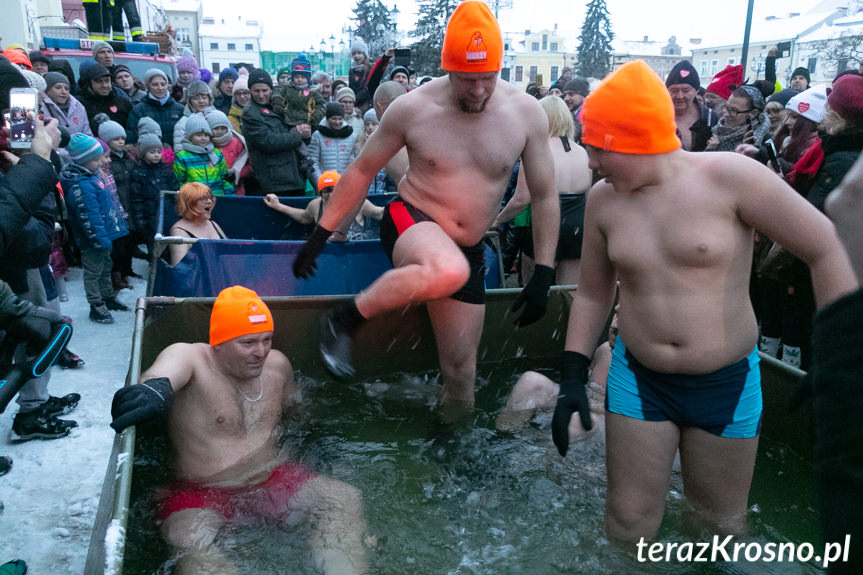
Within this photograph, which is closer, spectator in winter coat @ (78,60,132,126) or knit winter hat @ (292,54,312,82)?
spectator in winter coat @ (78,60,132,126)

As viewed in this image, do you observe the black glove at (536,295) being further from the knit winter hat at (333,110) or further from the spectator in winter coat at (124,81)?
the spectator in winter coat at (124,81)

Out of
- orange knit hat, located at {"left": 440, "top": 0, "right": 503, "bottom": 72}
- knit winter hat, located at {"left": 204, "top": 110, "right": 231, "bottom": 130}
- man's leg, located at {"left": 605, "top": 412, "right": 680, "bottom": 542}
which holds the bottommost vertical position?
man's leg, located at {"left": 605, "top": 412, "right": 680, "bottom": 542}

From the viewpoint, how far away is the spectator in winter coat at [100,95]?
7891 millimetres

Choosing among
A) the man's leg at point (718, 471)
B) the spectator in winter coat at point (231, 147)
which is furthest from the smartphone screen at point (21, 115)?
the spectator in winter coat at point (231, 147)

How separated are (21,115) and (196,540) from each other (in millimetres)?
1992

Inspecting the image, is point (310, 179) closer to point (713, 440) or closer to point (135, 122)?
point (135, 122)

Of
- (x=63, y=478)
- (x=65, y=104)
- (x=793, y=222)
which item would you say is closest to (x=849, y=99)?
(x=793, y=222)

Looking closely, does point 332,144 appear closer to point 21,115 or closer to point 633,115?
point 21,115

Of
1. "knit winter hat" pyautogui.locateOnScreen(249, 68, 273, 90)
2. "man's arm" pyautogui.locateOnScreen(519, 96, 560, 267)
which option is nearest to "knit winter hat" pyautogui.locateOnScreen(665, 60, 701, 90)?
"man's arm" pyautogui.locateOnScreen(519, 96, 560, 267)

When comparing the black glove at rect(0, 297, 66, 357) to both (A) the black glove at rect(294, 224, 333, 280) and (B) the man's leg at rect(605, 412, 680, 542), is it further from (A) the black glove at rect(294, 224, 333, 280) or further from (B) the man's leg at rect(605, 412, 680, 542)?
(B) the man's leg at rect(605, 412, 680, 542)

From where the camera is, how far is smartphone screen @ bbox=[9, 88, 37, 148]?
2.90m

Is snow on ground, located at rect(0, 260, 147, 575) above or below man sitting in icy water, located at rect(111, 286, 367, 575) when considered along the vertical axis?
below

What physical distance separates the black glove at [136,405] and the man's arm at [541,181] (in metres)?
1.96

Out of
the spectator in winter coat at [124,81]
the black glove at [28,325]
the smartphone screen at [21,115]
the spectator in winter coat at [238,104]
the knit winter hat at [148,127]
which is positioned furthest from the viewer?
the spectator in winter coat at [238,104]
